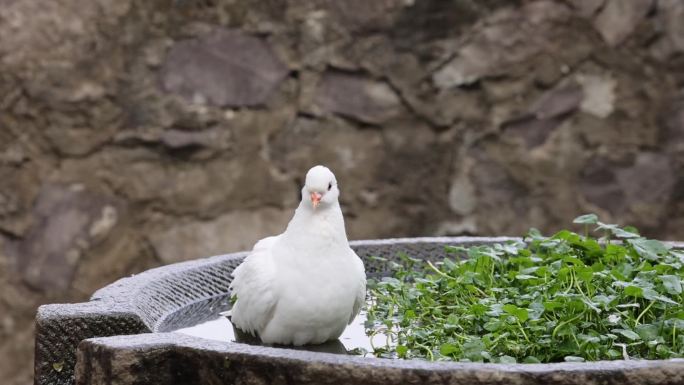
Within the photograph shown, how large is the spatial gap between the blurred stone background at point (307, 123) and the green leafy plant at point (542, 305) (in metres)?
1.29

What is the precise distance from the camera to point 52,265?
10.3 feet

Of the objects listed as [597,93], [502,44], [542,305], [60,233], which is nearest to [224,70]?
[60,233]

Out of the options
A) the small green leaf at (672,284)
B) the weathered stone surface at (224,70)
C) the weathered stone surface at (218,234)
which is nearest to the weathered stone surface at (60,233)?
the weathered stone surface at (218,234)

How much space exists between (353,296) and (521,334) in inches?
10.4

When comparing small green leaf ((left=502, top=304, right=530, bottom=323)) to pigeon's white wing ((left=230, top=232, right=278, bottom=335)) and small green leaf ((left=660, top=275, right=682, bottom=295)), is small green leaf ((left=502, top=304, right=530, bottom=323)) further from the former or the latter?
pigeon's white wing ((left=230, top=232, right=278, bottom=335))

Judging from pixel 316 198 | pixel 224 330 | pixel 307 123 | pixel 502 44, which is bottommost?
pixel 224 330

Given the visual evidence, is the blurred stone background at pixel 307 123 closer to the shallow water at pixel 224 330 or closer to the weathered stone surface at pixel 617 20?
the weathered stone surface at pixel 617 20

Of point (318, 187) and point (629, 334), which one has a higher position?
point (318, 187)

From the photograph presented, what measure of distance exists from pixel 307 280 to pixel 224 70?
1693mm

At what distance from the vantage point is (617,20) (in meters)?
3.35

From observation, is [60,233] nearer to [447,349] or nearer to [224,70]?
[224,70]

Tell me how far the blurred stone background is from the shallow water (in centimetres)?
125

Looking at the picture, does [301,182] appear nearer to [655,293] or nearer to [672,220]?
[672,220]

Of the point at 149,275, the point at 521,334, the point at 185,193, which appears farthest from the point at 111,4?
the point at 521,334
